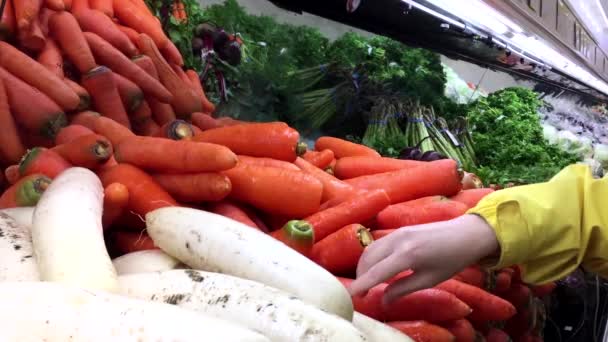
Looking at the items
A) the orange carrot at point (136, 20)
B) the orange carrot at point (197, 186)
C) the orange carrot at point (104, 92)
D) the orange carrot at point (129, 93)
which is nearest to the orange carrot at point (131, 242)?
the orange carrot at point (197, 186)

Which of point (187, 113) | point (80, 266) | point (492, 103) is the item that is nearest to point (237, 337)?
point (80, 266)

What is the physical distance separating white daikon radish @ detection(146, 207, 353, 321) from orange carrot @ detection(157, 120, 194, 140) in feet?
1.63

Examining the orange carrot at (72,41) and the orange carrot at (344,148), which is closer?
the orange carrot at (72,41)

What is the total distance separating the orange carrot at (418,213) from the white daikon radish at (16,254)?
0.96 m

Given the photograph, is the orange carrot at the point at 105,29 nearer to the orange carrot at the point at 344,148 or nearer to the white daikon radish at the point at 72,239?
the orange carrot at the point at 344,148

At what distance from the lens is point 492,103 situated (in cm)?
513

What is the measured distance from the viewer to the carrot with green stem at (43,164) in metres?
1.22

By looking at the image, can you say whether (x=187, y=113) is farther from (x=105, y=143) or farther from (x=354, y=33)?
(x=354, y=33)

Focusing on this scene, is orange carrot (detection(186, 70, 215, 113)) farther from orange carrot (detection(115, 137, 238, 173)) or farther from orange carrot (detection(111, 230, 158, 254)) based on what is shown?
orange carrot (detection(111, 230, 158, 254))

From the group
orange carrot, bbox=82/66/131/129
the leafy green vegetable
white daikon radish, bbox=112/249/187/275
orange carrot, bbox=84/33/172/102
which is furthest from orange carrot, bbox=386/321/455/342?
the leafy green vegetable

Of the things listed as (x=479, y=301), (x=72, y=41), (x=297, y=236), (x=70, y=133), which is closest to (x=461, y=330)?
(x=479, y=301)

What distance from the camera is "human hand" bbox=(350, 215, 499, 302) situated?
978mm

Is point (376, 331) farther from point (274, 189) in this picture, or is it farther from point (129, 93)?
point (129, 93)

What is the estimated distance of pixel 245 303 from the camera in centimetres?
78
